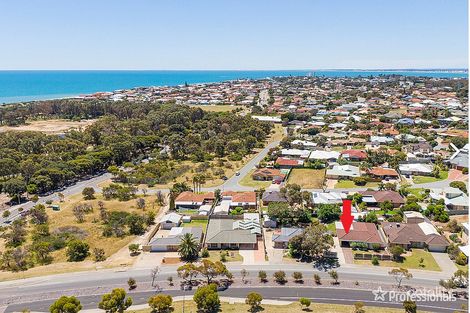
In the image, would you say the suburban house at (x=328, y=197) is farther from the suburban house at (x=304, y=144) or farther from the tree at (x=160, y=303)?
the suburban house at (x=304, y=144)

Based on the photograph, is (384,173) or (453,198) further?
(384,173)

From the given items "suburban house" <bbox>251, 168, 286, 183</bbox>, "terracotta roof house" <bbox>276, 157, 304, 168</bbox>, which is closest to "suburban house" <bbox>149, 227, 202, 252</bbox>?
"suburban house" <bbox>251, 168, 286, 183</bbox>

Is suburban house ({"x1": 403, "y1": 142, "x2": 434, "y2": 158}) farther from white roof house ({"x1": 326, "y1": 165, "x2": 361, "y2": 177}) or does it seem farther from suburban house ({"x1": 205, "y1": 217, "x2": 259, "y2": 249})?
suburban house ({"x1": 205, "y1": 217, "x2": 259, "y2": 249})

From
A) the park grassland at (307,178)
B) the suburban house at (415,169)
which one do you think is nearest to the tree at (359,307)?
the park grassland at (307,178)

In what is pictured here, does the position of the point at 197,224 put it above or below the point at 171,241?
below

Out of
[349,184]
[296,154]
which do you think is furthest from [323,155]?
[349,184]

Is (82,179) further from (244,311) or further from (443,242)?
(443,242)

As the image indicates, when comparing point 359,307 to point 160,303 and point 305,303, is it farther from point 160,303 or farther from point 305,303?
point 160,303
